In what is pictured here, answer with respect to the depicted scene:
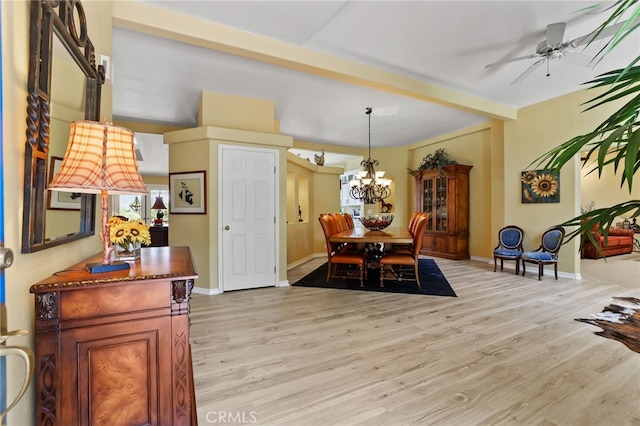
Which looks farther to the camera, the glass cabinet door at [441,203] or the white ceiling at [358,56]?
the glass cabinet door at [441,203]

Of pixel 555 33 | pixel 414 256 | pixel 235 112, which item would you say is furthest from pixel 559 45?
pixel 235 112

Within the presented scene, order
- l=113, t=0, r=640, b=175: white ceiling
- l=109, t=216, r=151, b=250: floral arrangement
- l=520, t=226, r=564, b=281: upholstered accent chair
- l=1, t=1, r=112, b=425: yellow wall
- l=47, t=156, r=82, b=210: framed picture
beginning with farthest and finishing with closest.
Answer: l=520, t=226, r=564, b=281: upholstered accent chair → l=113, t=0, r=640, b=175: white ceiling → l=109, t=216, r=151, b=250: floral arrangement → l=47, t=156, r=82, b=210: framed picture → l=1, t=1, r=112, b=425: yellow wall

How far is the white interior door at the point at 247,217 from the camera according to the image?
4.20 metres

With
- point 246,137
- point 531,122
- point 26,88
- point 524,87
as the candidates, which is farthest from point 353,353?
point 531,122

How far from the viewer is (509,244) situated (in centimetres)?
541

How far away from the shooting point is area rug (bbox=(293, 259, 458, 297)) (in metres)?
4.13

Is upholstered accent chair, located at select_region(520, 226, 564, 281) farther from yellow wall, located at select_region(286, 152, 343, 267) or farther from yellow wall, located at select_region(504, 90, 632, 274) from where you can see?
yellow wall, located at select_region(286, 152, 343, 267)

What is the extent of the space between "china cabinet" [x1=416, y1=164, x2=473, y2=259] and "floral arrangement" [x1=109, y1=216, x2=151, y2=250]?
618cm

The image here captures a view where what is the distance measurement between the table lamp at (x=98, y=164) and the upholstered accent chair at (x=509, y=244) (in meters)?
5.60

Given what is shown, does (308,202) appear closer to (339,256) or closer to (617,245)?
(339,256)

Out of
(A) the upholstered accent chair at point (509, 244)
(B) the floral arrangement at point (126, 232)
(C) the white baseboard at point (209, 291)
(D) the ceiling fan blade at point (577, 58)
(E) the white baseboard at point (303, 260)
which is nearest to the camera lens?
(B) the floral arrangement at point (126, 232)

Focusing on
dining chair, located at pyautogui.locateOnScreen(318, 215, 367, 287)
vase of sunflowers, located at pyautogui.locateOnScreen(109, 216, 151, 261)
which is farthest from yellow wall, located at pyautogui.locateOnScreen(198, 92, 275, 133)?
vase of sunflowers, located at pyautogui.locateOnScreen(109, 216, 151, 261)

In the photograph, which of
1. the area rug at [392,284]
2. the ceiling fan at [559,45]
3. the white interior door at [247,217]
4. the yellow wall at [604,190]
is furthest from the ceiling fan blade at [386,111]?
the yellow wall at [604,190]

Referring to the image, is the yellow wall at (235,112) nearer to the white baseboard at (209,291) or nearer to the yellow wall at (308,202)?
the yellow wall at (308,202)
